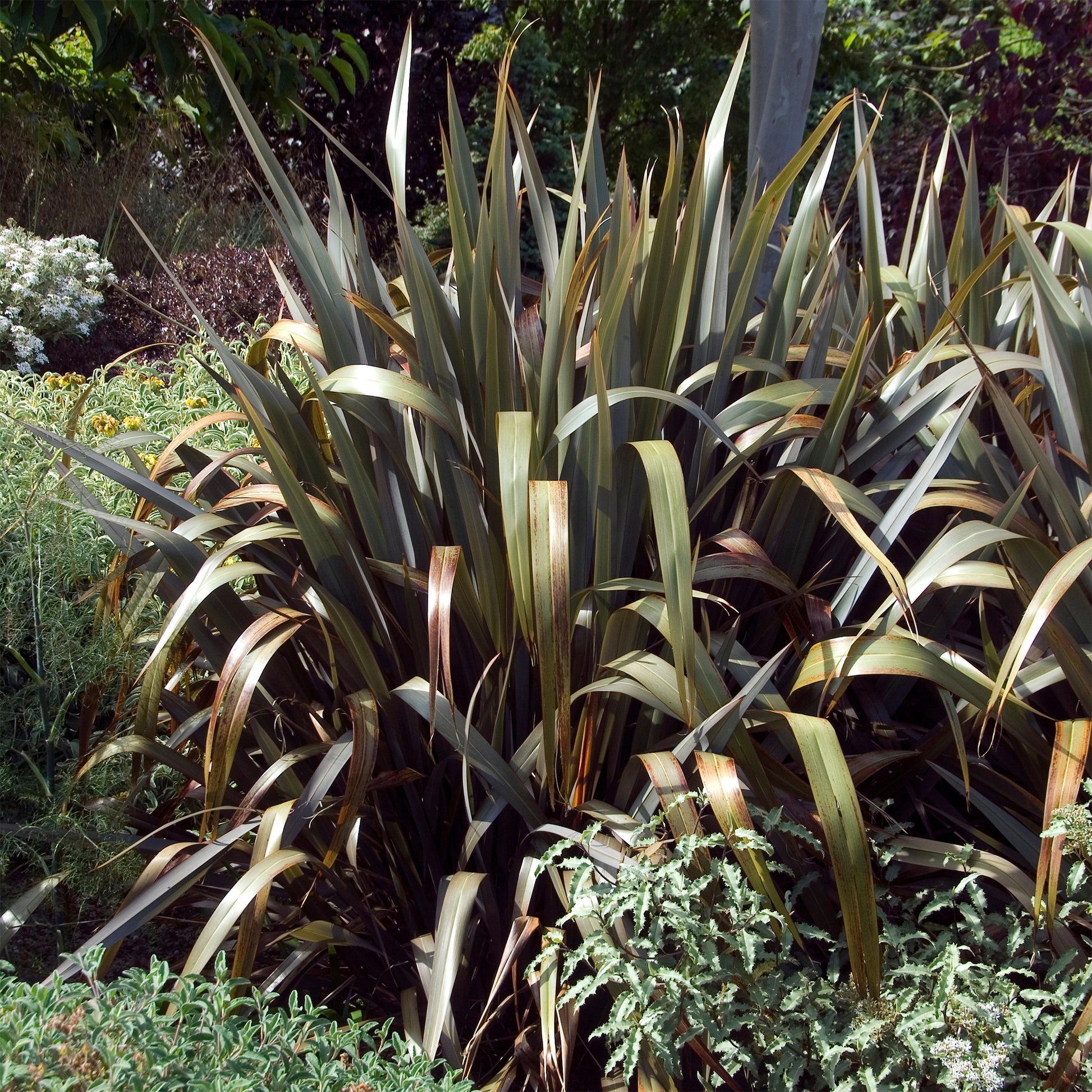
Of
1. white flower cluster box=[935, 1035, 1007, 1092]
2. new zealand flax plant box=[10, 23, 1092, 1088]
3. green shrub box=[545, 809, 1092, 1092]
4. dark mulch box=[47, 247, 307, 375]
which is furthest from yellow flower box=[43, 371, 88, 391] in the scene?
white flower cluster box=[935, 1035, 1007, 1092]

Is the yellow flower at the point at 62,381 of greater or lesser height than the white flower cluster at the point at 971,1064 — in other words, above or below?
above

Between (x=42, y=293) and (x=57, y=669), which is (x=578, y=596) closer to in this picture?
(x=57, y=669)

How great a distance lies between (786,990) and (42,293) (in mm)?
5074

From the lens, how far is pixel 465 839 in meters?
1.63

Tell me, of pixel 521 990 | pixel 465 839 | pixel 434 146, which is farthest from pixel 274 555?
pixel 434 146

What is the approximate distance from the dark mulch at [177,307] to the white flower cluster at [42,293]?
0.11m

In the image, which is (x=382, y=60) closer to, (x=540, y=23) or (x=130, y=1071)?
(x=540, y=23)

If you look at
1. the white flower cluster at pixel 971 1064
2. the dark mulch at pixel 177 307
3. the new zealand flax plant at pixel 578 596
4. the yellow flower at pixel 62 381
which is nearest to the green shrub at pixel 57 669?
the new zealand flax plant at pixel 578 596

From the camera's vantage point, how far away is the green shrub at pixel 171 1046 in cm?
108

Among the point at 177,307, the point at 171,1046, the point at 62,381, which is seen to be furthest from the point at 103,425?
the point at 177,307

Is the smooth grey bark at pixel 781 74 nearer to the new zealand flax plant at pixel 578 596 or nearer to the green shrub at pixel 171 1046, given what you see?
the new zealand flax plant at pixel 578 596

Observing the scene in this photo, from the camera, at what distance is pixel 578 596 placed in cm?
156

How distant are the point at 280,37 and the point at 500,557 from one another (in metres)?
7.39

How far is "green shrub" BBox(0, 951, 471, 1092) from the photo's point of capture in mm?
1076
